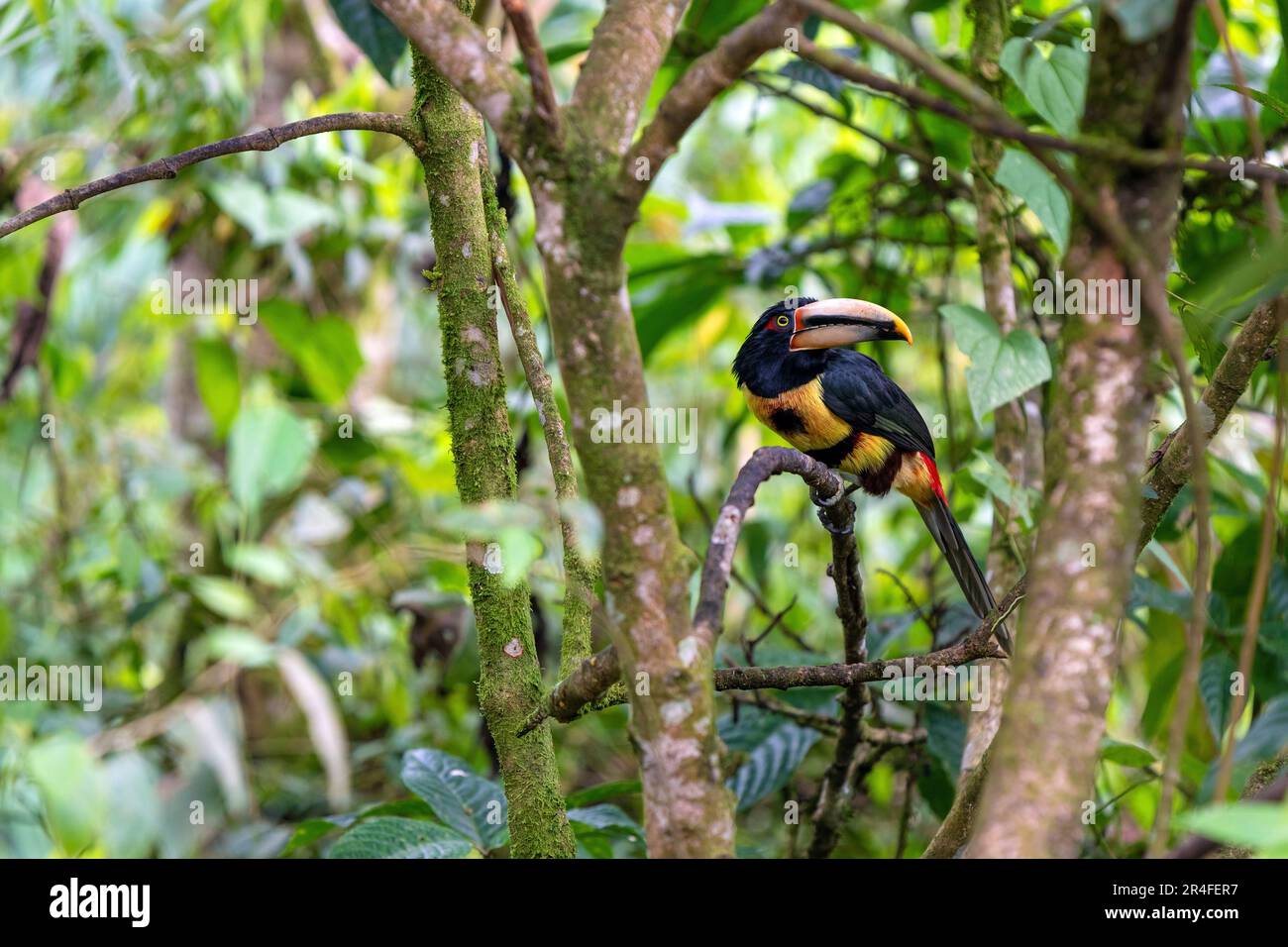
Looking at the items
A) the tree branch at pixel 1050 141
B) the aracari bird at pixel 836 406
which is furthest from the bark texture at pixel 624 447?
the aracari bird at pixel 836 406

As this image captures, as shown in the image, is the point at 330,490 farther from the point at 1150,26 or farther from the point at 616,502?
the point at 1150,26

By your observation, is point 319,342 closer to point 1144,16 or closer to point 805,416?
point 805,416

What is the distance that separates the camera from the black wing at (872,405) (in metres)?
3.31

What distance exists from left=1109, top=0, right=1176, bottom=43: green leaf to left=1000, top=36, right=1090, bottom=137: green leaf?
823mm

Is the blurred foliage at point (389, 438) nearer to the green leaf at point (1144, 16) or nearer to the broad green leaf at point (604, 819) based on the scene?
the broad green leaf at point (604, 819)

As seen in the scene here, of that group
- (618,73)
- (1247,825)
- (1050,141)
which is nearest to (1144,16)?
(1050,141)

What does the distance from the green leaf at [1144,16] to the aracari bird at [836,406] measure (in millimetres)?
2186

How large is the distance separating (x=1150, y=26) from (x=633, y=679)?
76 cm

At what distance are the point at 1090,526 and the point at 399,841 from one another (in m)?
1.26

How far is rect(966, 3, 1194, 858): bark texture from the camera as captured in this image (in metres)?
1.04

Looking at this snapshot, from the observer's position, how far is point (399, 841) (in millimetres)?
1875

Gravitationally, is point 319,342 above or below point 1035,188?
above

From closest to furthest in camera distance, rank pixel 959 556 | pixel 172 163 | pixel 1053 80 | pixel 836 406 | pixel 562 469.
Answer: pixel 172 163, pixel 562 469, pixel 1053 80, pixel 959 556, pixel 836 406

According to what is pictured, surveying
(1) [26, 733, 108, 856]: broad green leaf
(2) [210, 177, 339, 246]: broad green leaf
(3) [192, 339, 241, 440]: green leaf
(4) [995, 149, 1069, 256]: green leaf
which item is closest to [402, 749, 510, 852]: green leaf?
(1) [26, 733, 108, 856]: broad green leaf
